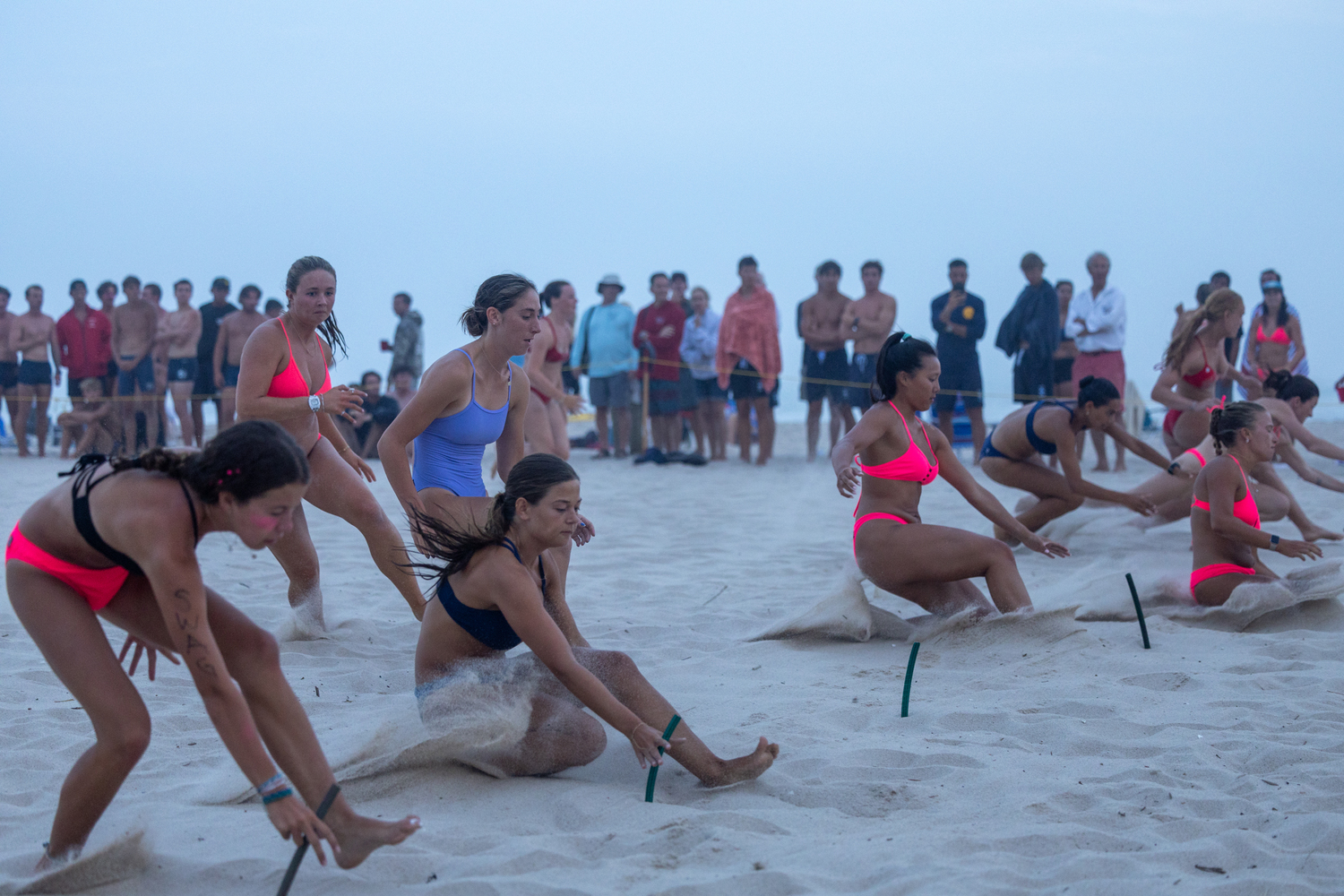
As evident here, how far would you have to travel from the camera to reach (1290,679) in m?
3.80

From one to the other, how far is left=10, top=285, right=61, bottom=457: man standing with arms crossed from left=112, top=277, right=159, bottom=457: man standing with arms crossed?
843mm

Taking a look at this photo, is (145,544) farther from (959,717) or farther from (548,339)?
(548,339)

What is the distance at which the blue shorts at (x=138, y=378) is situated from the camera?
480 inches

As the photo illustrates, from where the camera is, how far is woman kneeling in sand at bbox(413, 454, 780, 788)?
291 centimetres

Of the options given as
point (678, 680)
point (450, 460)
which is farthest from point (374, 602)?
point (678, 680)

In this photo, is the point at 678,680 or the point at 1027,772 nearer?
the point at 1027,772

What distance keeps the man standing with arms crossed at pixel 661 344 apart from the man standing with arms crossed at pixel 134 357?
17.3 ft

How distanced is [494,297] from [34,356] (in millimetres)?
10643

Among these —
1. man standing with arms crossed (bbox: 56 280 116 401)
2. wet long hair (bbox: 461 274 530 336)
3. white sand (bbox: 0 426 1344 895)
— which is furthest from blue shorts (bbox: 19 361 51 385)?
wet long hair (bbox: 461 274 530 336)

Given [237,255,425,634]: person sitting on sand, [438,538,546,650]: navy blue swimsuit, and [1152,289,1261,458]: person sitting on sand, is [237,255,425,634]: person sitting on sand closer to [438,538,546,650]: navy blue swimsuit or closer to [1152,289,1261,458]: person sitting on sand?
[438,538,546,650]: navy blue swimsuit

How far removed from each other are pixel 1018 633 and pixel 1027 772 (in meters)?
1.36

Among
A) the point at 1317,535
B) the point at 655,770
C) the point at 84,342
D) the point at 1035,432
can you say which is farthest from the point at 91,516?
the point at 84,342

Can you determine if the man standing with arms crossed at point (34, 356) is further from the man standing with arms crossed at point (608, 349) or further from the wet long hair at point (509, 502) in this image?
A: the wet long hair at point (509, 502)

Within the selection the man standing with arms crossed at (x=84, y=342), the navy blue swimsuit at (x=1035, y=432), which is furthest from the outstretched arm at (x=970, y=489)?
the man standing with arms crossed at (x=84, y=342)
